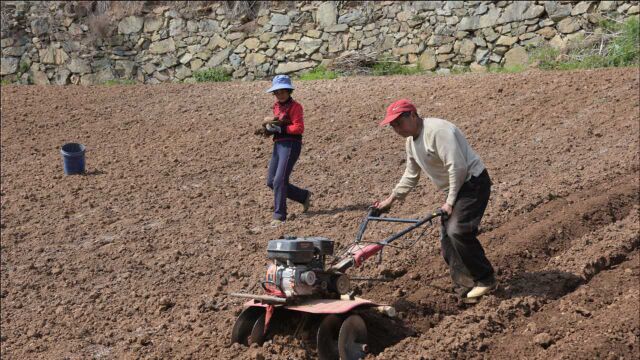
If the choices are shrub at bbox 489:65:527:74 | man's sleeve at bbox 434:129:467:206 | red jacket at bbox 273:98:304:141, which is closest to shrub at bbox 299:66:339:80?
shrub at bbox 489:65:527:74

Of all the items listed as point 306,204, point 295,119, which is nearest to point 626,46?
point 306,204

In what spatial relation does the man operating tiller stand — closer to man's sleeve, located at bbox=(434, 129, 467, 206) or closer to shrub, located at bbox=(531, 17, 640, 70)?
man's sleeve, located at bbox=(434, 129, 467, 206)

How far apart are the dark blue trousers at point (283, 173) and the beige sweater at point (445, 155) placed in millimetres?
2941

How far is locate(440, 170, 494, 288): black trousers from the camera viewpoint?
6188 millimetres

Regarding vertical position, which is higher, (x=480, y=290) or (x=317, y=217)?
(x=480, y=290)

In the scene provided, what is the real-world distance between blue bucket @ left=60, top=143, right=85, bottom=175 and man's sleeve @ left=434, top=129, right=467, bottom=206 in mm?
7847

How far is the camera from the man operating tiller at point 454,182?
237 inches

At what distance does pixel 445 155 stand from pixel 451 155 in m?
0.05

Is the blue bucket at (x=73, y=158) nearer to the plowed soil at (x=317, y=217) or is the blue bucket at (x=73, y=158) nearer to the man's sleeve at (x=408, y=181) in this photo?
the plowed soil at (x=317, y=217)

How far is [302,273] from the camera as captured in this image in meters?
5.69

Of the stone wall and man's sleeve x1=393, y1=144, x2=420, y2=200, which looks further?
the stone wall

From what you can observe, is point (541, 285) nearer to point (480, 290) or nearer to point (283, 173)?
point (480, 290)

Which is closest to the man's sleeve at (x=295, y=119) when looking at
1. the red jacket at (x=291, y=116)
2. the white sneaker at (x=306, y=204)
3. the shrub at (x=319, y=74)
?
the red jacket at (x=291, y=116)

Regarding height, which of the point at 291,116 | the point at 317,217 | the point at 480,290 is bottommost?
the point at 317,217
